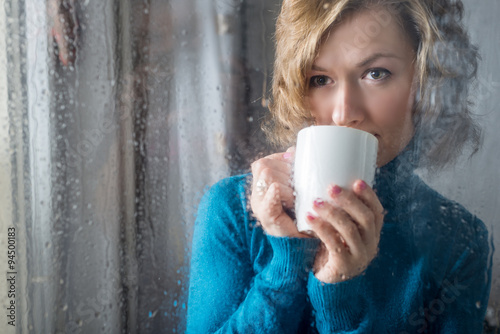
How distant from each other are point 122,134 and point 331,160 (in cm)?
20

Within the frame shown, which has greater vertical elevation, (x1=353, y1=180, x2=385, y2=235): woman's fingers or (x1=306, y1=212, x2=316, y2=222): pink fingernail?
(x1=353, y1=180, x2=385, y2=235): woman's fingers

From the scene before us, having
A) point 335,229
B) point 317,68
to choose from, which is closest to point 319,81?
point 317,68

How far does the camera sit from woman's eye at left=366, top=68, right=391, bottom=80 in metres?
0.28

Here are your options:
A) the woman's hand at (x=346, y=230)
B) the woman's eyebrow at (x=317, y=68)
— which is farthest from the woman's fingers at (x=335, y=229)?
the woman's eyebrow at (x=317, y=68)

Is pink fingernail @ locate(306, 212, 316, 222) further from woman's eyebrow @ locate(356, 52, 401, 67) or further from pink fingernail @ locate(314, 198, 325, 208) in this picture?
woman's eyebrow @ locate(356, 52, 401, 67)

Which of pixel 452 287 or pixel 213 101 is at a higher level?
pixel 213 101

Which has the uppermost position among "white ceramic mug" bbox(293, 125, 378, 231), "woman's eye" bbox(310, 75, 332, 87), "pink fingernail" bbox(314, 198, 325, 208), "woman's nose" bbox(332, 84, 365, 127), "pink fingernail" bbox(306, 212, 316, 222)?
"woman's eye" bbox(310, 75, 332, 87)

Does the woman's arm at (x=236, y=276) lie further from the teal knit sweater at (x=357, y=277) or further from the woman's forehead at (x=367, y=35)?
the woman's forehead at (x=367, y=35)

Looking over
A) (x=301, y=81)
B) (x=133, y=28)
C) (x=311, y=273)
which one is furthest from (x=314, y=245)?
(x=133, y=28)

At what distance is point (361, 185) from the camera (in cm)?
25

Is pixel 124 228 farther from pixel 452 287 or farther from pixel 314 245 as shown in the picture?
pixel 452 287

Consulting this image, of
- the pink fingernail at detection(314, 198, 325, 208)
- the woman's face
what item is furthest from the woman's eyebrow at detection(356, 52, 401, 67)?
the pink fingernail at detection(314, 198, 325, 208)

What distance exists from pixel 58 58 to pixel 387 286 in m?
0.35

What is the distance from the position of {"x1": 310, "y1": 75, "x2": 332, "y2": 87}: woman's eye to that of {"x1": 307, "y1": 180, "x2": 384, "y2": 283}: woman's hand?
83mm
